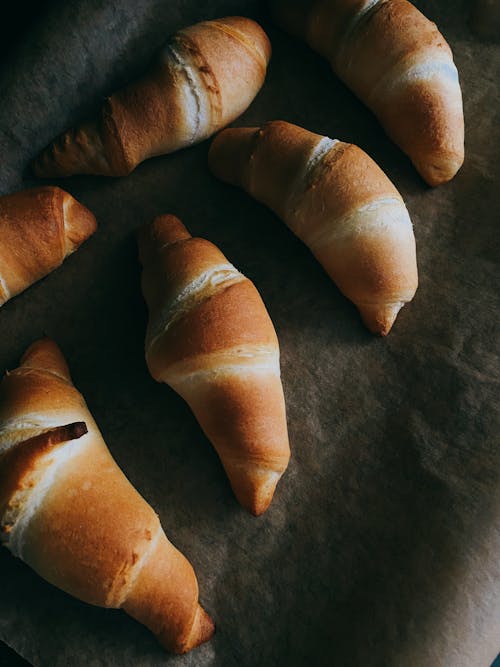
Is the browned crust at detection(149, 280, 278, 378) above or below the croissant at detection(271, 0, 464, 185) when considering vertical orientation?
below

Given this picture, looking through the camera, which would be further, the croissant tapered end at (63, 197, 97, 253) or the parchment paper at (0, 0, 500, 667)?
the croissant tapered end at (63, 197, 97, 253)

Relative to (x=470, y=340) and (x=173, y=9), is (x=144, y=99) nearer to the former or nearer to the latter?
(x=173, y=9)

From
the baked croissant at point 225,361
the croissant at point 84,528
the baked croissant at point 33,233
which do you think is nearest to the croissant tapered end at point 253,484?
the baked croissant at point 225,361

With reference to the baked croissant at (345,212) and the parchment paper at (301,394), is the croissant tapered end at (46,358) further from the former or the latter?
the baked croissant at (345,212)

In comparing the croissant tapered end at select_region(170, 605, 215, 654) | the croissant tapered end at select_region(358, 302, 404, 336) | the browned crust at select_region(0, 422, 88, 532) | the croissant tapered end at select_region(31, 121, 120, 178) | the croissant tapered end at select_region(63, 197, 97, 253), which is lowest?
the croissant tapered end at select_region(170, 605, 215, 654)

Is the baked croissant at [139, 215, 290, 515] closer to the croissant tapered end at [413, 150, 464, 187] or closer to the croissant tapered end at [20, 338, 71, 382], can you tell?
the croissant tapered end at [20, 338, 71, 382]

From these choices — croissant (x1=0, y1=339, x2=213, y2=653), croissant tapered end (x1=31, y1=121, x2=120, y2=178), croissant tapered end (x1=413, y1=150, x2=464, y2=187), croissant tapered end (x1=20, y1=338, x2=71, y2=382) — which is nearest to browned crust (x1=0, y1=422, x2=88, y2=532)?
croissant (x1=0, y1=339, x2=213, y2=653)
